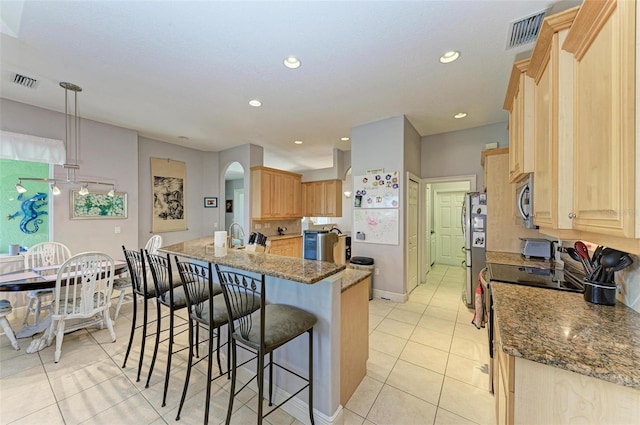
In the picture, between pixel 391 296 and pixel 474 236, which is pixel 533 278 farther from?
pixel 391 296

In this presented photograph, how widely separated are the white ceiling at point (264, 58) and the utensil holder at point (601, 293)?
1.90 meters

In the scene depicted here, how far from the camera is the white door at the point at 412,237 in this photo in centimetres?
399

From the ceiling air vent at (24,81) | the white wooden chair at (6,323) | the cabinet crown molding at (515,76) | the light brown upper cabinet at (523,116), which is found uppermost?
the ceiling air vent at (24,81)

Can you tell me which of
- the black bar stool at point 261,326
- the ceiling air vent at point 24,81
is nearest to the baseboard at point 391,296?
the black bar stool at point 261,326

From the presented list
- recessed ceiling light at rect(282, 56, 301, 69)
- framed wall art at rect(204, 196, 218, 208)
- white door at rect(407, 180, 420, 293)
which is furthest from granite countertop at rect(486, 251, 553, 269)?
framed wall art at rect(204, 196, 218, 208)

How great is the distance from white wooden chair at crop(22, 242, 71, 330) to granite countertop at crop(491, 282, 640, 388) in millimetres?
4428

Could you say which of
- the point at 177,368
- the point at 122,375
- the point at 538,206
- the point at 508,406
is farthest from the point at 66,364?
the point at 538,206

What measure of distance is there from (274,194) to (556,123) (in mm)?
4786

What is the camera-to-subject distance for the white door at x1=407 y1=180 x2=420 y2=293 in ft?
13.1

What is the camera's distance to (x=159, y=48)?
211 cm

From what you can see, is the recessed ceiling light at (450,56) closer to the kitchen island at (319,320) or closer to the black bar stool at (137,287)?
the kitchen island at (319,320)

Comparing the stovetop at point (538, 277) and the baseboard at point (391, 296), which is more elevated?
the stovetop at point (538, 277)

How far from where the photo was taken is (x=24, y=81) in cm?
270

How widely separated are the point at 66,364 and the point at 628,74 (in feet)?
13.7
